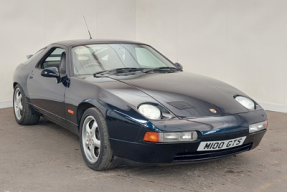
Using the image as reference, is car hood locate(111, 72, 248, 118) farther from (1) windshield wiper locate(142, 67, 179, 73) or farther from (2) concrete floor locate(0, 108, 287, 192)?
(2) concrete floor locate(0, 108, 287, 192)

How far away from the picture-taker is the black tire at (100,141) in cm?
374

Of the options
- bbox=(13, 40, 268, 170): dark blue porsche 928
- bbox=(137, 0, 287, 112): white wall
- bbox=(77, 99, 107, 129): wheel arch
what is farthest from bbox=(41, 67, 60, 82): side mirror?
bbox=(137, 0, 287, 112): white wall

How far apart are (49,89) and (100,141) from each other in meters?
1.41

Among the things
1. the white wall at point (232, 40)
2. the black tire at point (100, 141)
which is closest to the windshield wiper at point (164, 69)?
the black tire at point (100, 141)

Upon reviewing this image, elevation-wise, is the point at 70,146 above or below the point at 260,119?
below

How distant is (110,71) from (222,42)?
13.8 ft

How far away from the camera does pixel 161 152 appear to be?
11.4 feet

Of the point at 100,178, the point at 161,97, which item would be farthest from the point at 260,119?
the point at 100,178

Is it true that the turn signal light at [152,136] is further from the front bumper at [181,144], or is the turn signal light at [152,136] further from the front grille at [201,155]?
the front grille at [201,155]

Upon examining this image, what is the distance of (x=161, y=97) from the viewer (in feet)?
12.5

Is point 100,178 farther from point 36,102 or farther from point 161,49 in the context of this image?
point 161,49

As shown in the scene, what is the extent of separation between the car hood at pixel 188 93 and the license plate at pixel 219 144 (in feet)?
0.84

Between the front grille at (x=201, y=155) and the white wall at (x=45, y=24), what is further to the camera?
the white wall at (x=45, y=24)

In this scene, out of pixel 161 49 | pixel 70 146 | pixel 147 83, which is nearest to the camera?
pixel 147 83
